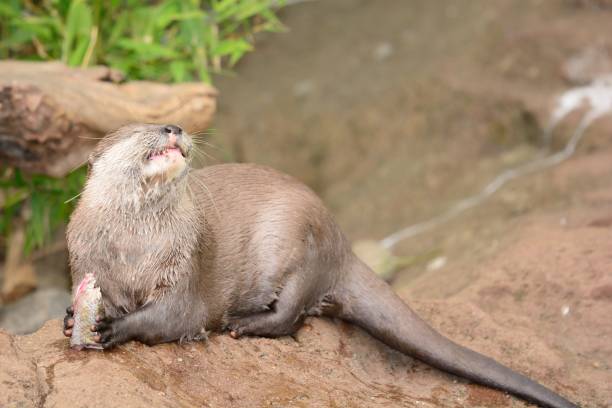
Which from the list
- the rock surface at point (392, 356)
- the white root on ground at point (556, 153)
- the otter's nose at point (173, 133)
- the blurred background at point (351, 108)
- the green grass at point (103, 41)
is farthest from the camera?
the white root on ground at point (556, 153)

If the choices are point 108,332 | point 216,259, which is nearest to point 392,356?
point 216,259

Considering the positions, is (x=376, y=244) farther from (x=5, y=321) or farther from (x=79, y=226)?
(x=79, y=226)

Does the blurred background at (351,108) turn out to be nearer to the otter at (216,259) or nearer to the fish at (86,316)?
the otter at (216,259)

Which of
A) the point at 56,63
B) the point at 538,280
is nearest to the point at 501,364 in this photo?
the point at 538,280

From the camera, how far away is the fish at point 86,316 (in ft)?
6.79

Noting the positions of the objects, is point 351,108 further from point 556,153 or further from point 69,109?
point 69,109

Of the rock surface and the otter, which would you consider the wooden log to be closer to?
the otter

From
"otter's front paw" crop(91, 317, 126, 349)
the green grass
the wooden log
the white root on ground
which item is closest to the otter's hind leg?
"otter's front paw" crop(91, 317, 126, 349)

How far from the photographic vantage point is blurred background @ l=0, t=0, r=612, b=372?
10.9 ft

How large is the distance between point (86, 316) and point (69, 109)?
3.93 feet

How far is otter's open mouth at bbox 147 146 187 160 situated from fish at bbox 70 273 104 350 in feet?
1.14

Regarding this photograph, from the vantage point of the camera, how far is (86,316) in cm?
207

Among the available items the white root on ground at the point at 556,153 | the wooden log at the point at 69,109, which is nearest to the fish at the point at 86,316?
the wooden log at the point at 69,109

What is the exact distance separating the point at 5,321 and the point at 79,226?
167 cm
